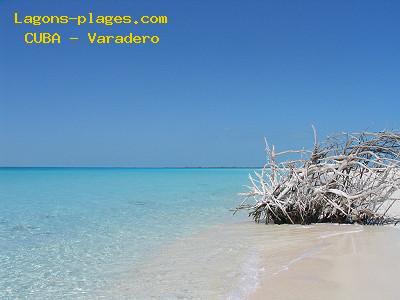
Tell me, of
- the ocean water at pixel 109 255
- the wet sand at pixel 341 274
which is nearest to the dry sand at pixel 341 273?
the wet sand at pixel 341 274

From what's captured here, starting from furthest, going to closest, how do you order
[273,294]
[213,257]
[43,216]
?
1. [43,216]
2. [213,257]
3. [273,294]

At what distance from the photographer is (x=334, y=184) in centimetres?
823

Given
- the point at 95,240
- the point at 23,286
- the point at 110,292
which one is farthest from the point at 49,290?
the point at 95,240

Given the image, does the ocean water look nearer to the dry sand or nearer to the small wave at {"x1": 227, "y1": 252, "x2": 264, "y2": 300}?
the small wave at {"x1": 227, "y1": 252, "x2": 264, "y2": 300}

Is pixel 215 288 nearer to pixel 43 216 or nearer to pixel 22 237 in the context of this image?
pixel 22 237

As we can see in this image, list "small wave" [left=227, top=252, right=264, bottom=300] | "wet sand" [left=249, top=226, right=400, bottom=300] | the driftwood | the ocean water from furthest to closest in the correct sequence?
1. the driftwood
2. the ocean water
3. "small wave" [left=227, top=252, right=264, bottom=300]
4. "wet sand" [left=249, top=226, right=400, bottom=300]

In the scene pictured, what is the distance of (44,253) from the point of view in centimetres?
655

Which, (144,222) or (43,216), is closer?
(144,222)

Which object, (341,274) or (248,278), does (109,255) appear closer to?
(248,278)

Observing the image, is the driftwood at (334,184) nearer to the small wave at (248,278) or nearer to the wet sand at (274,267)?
the wet sand at (274,267)

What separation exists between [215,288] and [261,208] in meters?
4.47

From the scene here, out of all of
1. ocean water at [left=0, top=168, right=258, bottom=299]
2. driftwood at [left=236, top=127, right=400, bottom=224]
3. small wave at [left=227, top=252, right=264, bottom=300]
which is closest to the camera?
small wave at [left=227, top=252, right=264, bottom=300]

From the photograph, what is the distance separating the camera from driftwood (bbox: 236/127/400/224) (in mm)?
8102

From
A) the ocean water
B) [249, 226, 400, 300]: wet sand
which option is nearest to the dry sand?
[249, 226, 400, 300]: wet sand
